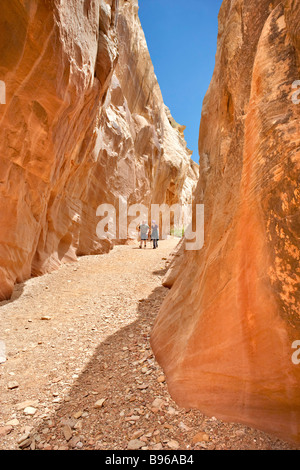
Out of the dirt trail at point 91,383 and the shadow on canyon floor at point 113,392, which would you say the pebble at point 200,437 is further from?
the shadow on canyon floor at point 113,392

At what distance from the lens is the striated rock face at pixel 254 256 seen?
1.96 m

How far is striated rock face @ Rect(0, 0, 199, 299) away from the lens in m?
5.10

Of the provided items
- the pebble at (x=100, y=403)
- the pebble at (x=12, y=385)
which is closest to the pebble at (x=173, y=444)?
the pebble at (x=100, y=403)

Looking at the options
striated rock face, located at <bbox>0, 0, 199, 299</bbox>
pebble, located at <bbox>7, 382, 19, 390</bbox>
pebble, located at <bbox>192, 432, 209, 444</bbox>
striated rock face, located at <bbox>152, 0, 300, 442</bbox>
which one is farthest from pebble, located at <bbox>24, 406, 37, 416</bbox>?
striated rock face, located at <bbox>0, 0, 199, 299</bbox>

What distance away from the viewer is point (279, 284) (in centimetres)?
202

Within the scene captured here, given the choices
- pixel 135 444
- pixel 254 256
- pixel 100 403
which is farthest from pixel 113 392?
pixel 254 256

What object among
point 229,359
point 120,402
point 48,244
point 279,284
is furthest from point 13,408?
point 48,244

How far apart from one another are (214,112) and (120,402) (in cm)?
422

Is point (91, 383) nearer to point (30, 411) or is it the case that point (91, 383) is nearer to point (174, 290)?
point (30, 411)

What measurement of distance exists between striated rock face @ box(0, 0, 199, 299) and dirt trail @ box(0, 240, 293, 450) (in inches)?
69.7

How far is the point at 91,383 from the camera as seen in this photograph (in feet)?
10.6

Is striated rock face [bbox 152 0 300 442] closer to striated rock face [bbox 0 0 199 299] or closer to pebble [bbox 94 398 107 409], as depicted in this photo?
pebble [bbox 94 398 107 409]

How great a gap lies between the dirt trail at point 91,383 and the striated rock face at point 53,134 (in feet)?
5.81

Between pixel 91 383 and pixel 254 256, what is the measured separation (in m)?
2.55
